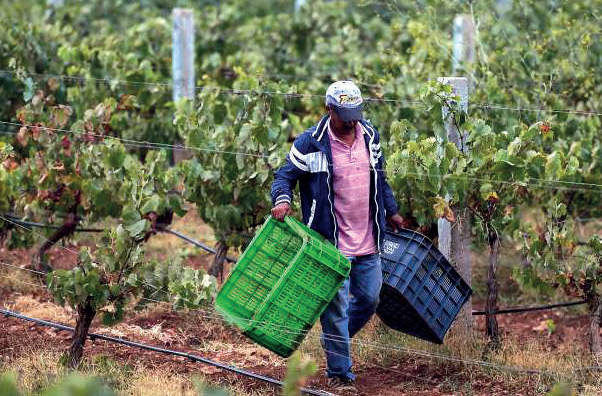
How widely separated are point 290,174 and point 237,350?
156cm

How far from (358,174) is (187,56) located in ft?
16.8

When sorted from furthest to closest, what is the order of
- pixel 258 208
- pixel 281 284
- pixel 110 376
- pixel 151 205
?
pixel 258 208, pixel 151 205, pixel 110 376, pixel 281 284

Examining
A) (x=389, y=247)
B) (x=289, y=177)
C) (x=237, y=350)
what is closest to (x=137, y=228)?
(x=289, y=177)

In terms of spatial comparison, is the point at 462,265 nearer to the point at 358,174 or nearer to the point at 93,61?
the point at 358,174

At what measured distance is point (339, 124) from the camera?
5621 mm

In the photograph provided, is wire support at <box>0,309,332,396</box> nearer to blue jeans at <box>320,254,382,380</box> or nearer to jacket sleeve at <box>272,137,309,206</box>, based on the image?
blue jeans at <box>320,254,382,380</box>

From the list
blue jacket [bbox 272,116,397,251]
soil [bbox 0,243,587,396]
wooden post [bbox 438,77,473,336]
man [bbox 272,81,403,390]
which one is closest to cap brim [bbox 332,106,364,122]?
man [bbox 272,81,403,390]

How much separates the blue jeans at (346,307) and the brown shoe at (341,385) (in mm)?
26

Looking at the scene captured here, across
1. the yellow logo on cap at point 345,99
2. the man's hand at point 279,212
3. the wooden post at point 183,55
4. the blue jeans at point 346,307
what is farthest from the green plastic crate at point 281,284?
the wooden post at point 183,55

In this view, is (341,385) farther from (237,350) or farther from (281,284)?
(237,350)

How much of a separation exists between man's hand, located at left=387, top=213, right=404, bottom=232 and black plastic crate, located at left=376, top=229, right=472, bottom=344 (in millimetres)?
34

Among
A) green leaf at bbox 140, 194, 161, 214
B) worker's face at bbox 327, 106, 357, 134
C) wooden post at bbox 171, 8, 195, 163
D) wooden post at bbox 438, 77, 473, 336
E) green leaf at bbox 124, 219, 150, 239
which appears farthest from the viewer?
wooden post at bbox 171, 8, 195, 163

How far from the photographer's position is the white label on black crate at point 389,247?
6016mm

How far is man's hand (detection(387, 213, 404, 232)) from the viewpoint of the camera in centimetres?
601
